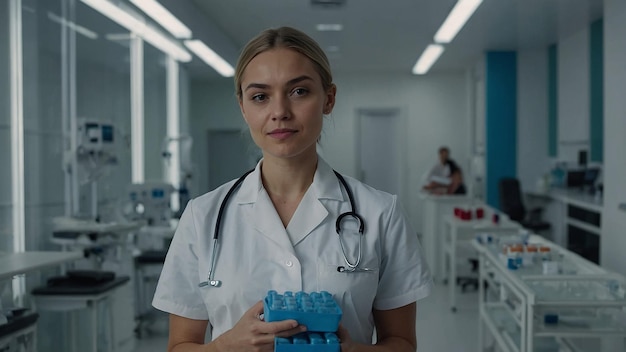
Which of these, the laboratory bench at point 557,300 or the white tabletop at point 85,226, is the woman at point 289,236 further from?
the white tabletop at point 85,226

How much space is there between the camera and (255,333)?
3.47ft

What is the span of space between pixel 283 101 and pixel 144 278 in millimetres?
4415

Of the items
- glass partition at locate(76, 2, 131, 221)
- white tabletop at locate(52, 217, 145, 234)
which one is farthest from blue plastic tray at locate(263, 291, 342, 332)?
glass partition at locate(76, 2, 131, 221)

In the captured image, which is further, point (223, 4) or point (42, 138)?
point (223, 4)

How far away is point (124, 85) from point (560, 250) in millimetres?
4805

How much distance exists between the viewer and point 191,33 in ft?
21.5

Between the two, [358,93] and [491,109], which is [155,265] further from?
[358,93]

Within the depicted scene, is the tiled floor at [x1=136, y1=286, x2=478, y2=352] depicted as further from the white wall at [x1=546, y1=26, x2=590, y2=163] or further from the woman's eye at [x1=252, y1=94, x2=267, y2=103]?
the woman's eye at [x1=252, y1=94, x2=267, y2=103]

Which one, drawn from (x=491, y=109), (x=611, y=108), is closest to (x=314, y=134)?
(x=611, y=108)

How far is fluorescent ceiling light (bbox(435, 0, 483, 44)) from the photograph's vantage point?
6.15 meters

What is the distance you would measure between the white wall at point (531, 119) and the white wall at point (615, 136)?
4.08 meters

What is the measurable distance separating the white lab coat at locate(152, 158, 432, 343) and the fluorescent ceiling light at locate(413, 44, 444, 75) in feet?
25.3

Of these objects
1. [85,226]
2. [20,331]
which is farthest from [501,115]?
[20,331]

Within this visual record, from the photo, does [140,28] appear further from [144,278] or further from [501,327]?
[501,327]
